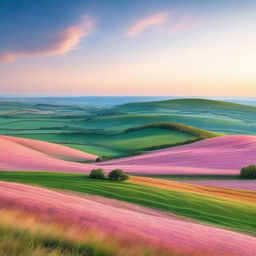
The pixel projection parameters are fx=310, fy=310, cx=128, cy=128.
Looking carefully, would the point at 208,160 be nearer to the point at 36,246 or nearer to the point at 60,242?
the point at 60,242

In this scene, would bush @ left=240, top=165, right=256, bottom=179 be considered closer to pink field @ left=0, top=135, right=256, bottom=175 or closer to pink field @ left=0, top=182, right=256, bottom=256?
pink field @ left=0, top=135, right=256, bottom=175

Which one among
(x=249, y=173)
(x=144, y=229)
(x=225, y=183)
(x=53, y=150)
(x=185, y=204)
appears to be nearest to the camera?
(x=144, y=229)

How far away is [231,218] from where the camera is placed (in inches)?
523

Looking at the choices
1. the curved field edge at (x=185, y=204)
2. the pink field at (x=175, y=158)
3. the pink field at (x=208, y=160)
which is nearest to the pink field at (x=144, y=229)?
the curved field edge at (x=185, y=204)

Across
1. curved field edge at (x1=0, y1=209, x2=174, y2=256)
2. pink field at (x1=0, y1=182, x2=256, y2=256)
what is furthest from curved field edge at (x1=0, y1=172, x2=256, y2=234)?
curved field edge at (x1=0, y1=209, x2=174, y2=256)

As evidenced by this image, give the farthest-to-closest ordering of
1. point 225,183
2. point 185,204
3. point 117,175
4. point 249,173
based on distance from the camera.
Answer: point 249,173 < point 225,183 < point 117,175 < point 185,204

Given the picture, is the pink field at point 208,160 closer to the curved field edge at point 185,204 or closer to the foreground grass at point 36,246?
the curved field edge at point 185,204

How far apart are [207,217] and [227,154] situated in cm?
3119

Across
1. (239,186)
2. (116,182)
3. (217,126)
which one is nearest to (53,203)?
(116,182)

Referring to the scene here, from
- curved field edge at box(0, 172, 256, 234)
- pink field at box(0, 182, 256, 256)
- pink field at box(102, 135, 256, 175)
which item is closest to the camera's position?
pink field at box(0, 182, 256, 256)

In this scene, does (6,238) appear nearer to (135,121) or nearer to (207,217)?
(207,217)

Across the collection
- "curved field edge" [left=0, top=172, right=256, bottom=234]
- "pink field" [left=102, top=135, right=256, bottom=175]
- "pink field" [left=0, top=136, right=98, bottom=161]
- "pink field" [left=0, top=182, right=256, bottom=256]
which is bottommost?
"pink field" [left=0, top=136, right=98, bottom=161]

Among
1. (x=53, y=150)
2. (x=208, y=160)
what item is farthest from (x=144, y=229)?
(x=53, y=150)

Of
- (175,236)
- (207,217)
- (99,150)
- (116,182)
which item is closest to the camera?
(175,236)
